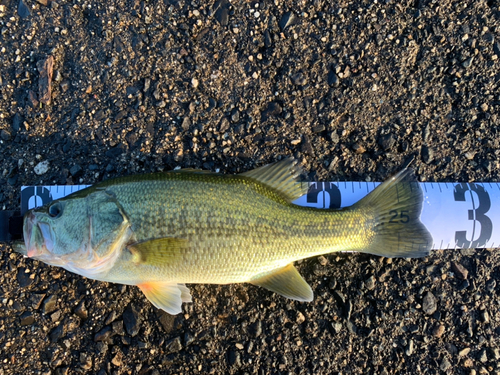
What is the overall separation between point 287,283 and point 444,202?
4.89 ft

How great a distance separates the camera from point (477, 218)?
2.63m

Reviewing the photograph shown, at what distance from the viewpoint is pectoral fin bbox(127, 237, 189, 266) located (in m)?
2.17

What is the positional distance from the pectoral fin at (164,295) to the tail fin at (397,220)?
1.46 m

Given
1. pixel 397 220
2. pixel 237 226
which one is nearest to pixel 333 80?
pixel 397 220

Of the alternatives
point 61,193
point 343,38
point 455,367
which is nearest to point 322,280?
point 455,367

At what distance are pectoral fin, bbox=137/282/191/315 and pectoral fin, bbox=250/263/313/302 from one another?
22.6 inches

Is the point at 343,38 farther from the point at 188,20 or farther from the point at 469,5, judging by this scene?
the point at 188,20

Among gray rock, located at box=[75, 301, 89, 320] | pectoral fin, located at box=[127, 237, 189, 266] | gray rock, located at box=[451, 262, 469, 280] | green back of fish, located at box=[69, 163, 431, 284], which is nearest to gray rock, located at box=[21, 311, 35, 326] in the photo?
gray rock, located at box=[75, 301, 89, 320]

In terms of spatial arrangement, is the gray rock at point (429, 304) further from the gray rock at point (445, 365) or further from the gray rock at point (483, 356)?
the gray rock at point (483, 356)

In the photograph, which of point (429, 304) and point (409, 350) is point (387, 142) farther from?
point (409, 350)

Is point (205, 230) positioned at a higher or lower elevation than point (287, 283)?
higher

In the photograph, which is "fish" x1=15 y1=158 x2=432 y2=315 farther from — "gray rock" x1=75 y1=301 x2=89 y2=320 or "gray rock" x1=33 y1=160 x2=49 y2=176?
"gray rock" x1=33 y1=160 x2=49 y2=176

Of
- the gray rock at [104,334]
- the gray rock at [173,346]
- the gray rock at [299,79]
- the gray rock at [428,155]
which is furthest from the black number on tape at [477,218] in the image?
the gray rock at [104,334]

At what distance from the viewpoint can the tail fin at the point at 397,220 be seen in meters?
2.35
